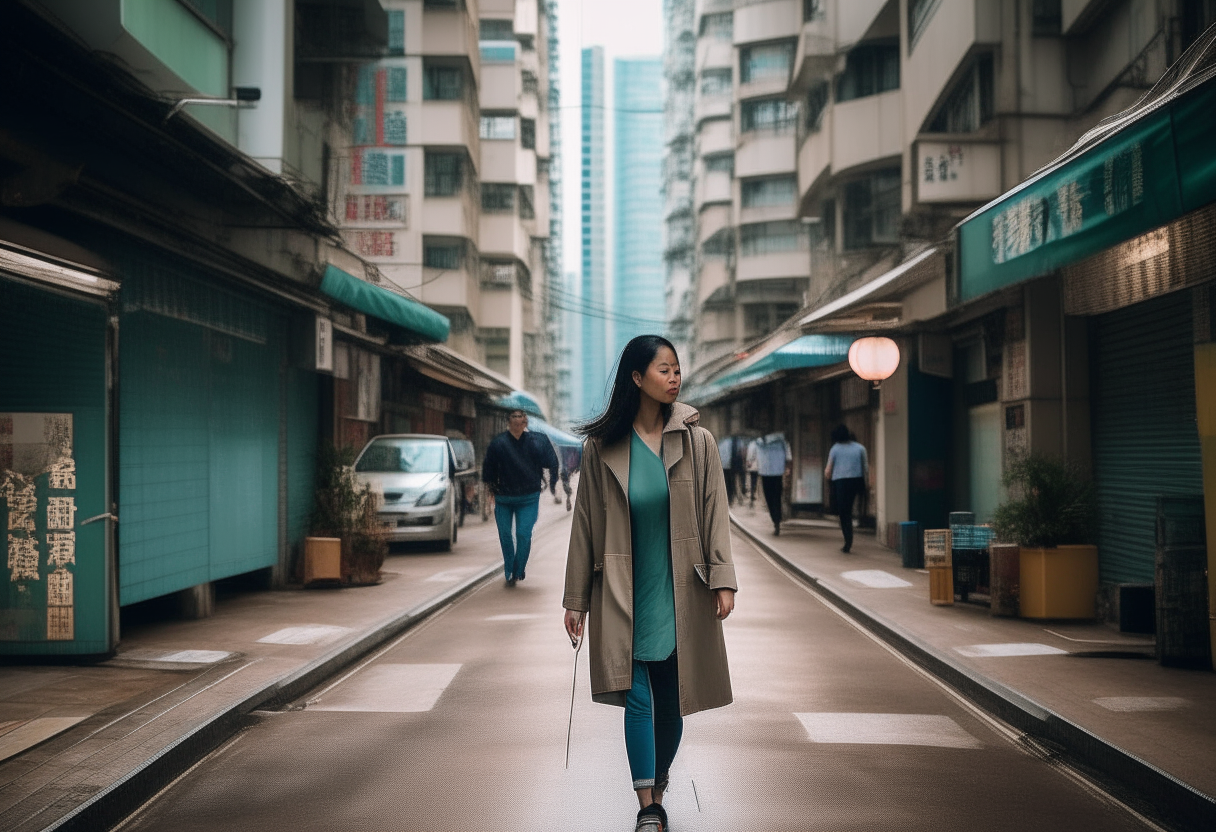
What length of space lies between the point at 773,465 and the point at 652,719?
60.0ft

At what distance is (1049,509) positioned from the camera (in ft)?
37.2

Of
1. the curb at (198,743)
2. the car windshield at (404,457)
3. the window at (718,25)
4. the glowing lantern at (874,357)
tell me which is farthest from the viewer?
the window at (718,25)

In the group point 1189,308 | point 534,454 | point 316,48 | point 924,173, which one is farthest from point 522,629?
point 316,48

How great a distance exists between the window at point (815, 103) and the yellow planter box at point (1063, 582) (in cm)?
2045

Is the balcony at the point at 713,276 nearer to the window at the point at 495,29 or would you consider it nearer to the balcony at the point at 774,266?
the balcony at the point at 774,266

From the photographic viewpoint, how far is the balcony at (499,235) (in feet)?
173

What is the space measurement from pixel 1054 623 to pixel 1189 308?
2883mm

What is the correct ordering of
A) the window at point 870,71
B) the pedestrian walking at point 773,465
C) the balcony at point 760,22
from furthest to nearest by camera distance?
the balcony at point 760,22
the window at point 870,71
the pedestrian walking at point 773,465

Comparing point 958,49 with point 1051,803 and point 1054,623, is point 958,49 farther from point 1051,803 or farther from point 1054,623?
point 1051,803

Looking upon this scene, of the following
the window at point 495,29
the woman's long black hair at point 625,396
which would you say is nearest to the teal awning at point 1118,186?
the woman's long black hair at point 625,396

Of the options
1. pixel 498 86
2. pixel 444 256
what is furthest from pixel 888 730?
pixel 498 86

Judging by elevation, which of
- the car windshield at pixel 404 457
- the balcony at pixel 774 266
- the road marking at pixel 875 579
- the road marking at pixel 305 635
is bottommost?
the road marking at pixel 875 579

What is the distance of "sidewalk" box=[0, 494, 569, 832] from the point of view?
18.0 ft

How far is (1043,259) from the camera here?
9594 mm
